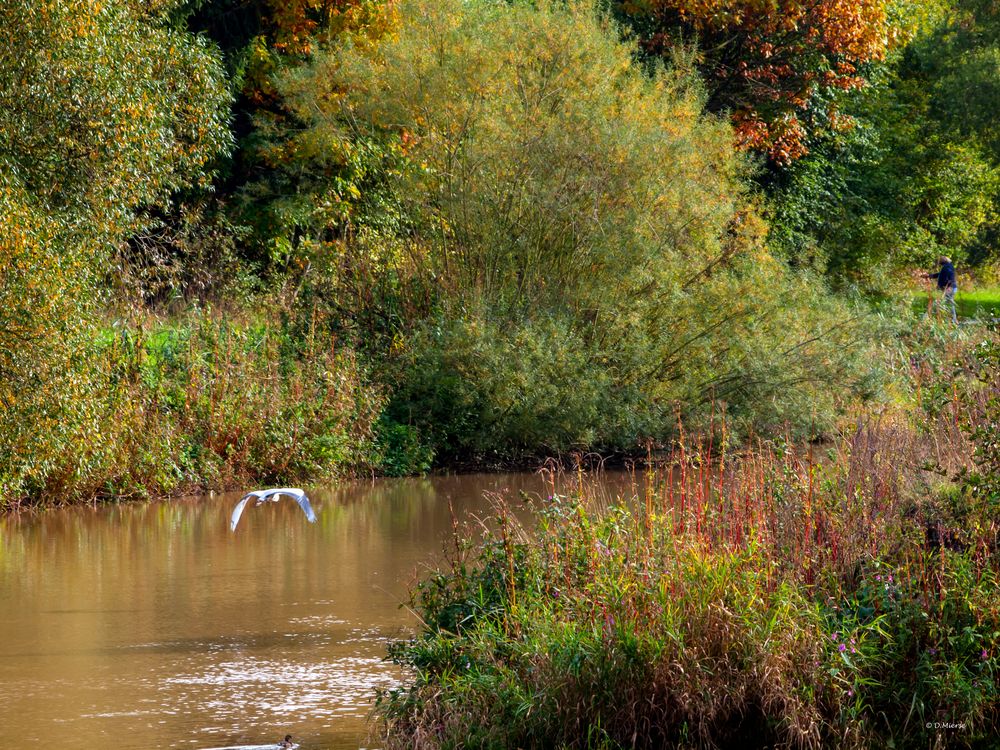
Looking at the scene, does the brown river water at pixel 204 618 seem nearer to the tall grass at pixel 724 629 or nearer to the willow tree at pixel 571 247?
the tall grass at pixel 724 629

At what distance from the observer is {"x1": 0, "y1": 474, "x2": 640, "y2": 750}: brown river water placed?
7.93m

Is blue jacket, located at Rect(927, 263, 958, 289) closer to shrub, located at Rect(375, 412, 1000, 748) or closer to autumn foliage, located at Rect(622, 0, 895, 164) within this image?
autumn foliage, located at Rect(622, 0, 895, 164)

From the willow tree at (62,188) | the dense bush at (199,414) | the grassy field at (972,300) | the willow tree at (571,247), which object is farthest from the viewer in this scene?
the grassy field at (972,300)

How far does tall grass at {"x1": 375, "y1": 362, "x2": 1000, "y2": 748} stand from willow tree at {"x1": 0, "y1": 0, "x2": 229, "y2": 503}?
7208 mm

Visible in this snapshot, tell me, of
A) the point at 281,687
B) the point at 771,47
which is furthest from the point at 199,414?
the point at 771,47

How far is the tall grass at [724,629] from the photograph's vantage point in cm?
674

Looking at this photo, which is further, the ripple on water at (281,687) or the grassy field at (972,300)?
the grassy field at (972,300)

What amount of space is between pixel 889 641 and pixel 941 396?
2.48m

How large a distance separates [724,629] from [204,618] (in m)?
4.79

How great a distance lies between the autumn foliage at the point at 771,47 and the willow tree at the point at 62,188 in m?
12.2

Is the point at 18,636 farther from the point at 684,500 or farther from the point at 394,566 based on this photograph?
the point at 684,500

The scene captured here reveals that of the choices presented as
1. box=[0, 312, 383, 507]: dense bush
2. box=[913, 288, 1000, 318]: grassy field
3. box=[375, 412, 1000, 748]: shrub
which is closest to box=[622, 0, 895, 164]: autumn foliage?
box=[913, 288, 1000, 318]: grassy field

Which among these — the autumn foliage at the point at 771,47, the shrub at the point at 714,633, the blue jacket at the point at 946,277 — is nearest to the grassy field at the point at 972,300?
the blue jacket at the point at 946,277

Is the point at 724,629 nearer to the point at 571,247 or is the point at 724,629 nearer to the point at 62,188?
the point at 62,188
